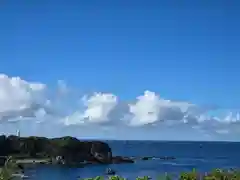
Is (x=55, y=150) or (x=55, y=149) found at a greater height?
(x=55, y=149)

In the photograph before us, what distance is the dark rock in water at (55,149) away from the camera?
165250mm

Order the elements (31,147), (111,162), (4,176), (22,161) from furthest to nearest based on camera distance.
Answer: (111,162) < (31,147) < (22,161) < (4,176)

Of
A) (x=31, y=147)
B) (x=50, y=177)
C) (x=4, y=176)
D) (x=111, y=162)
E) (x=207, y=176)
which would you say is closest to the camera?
(x=4, y=176)

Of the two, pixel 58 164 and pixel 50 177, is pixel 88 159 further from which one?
pixel 50 177

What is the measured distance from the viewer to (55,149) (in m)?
170

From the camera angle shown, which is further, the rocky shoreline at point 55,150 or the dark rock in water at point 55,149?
the dark rock in water at point 55,149

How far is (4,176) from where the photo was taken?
94.2ft

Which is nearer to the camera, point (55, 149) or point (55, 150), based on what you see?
point (55, 149)

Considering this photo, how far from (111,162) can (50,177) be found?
178 feet

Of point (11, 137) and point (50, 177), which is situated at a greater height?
point (11, 137)

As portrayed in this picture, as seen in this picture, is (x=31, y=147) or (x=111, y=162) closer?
(x=31, y=147)

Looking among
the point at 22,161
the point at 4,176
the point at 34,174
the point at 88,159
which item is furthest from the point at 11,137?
the point at 4,176

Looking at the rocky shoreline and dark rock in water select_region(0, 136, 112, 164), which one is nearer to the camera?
the rocky shoreline

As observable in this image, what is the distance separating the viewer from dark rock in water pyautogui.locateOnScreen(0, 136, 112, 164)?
6506 inches
